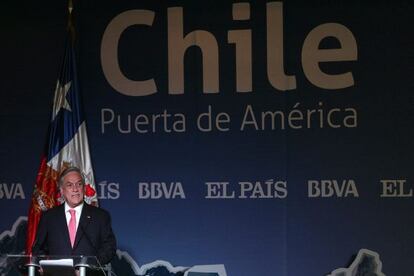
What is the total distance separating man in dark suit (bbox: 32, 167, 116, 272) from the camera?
393cm

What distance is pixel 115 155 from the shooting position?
5.04m

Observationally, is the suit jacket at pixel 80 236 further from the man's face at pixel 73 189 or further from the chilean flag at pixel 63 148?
the chilean flag at pixel 63 148

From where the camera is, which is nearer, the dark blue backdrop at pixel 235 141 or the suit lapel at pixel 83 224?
the suit lapel at pixel 83 224

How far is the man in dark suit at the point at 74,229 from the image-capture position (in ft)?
12.9

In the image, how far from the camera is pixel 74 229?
4008mm

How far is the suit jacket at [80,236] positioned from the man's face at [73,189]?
0.23 feet

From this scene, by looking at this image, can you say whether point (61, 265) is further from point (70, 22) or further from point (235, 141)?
point (70, 22)

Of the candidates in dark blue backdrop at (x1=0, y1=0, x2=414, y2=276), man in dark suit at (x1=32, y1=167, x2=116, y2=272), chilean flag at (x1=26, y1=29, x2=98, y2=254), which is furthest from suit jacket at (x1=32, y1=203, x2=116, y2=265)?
dark blue backdrop at (x1=0, y1=0, x2=414, y2=276)

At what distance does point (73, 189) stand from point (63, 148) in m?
0.97

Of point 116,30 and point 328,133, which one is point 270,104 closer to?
point 328,133

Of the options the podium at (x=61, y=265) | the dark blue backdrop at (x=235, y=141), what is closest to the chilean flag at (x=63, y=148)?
the dark blue backdrop at (x=235, y=141)

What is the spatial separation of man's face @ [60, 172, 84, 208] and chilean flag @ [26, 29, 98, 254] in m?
0.79

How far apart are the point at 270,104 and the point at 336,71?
1.71 ft

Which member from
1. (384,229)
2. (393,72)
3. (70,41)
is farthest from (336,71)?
(70,41)
